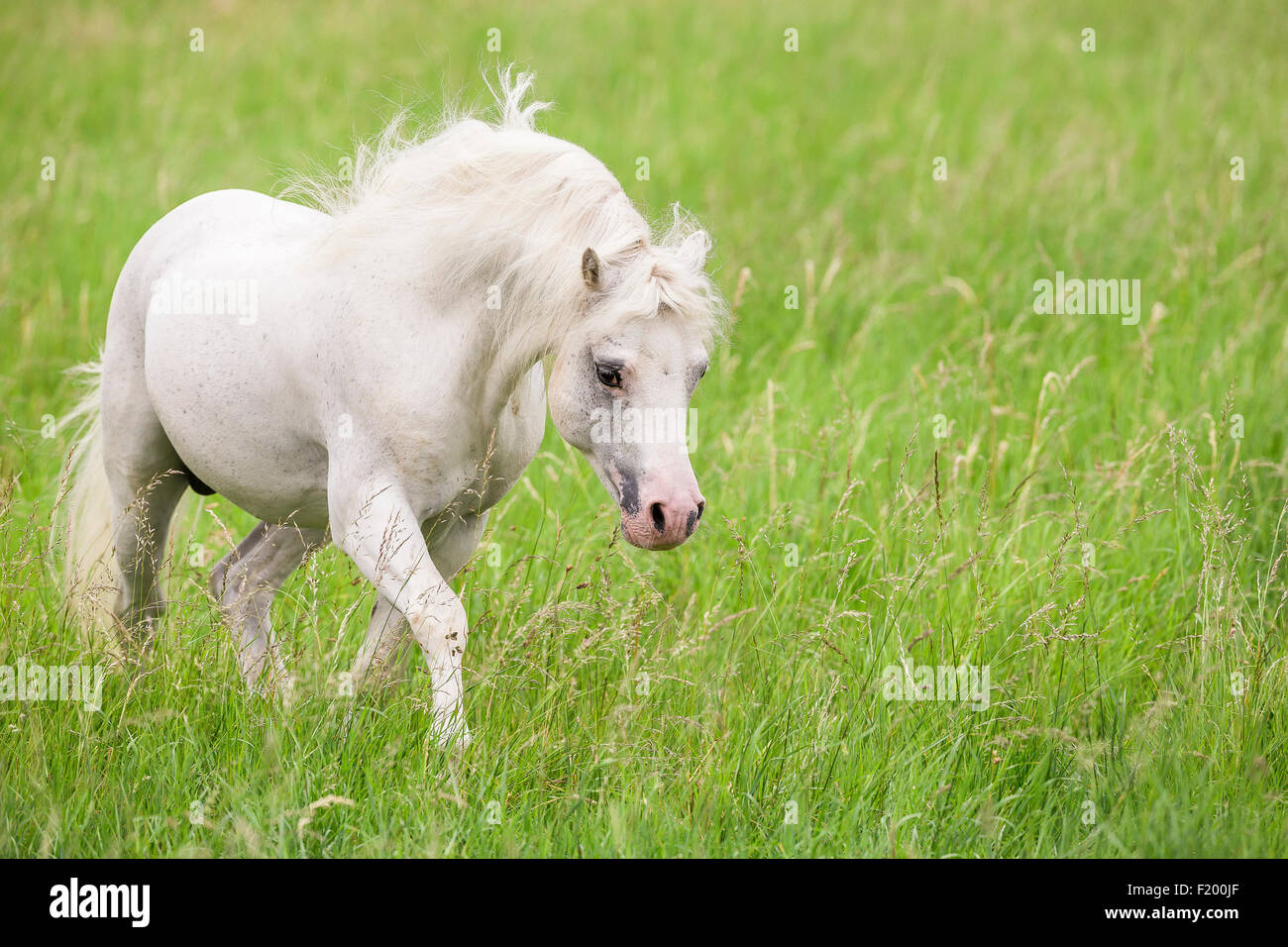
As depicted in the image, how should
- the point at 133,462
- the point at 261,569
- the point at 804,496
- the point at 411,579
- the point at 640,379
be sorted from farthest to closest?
the point at 804,496
the point at 261,569
the point at 133,462
the point at 411,579
the point at 640,379

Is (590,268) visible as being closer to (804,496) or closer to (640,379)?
(640,379)

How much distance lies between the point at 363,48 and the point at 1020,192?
612cm

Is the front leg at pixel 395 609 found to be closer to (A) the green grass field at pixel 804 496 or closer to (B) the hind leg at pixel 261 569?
(A) the green grass field at pixel 804 496

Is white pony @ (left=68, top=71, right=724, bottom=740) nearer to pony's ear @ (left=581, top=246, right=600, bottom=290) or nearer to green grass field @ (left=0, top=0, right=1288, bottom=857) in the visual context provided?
pony's ear @ (left=581, top=246, right=600, bottom=290)

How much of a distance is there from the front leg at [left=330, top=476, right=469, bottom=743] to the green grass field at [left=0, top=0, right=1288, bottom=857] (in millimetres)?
159

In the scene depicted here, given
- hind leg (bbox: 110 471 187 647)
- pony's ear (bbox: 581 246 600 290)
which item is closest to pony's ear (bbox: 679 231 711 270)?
pony's ear (bbox: 581 246 600 290)

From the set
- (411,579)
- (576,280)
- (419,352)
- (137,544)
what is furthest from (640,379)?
(137,544)

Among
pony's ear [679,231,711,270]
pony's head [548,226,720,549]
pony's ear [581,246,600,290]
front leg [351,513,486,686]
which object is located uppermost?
pony's ear [679,231,711,270]

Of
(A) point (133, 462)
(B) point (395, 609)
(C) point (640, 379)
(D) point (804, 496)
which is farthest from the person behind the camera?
(D) point (804, 496)

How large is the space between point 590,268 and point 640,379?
298 millimetres

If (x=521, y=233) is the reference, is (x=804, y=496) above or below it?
below

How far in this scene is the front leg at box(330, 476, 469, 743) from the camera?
10.0 feet

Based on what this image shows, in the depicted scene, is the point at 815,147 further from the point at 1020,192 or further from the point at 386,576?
the point at 386,576

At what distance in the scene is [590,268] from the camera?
2.95 meters
